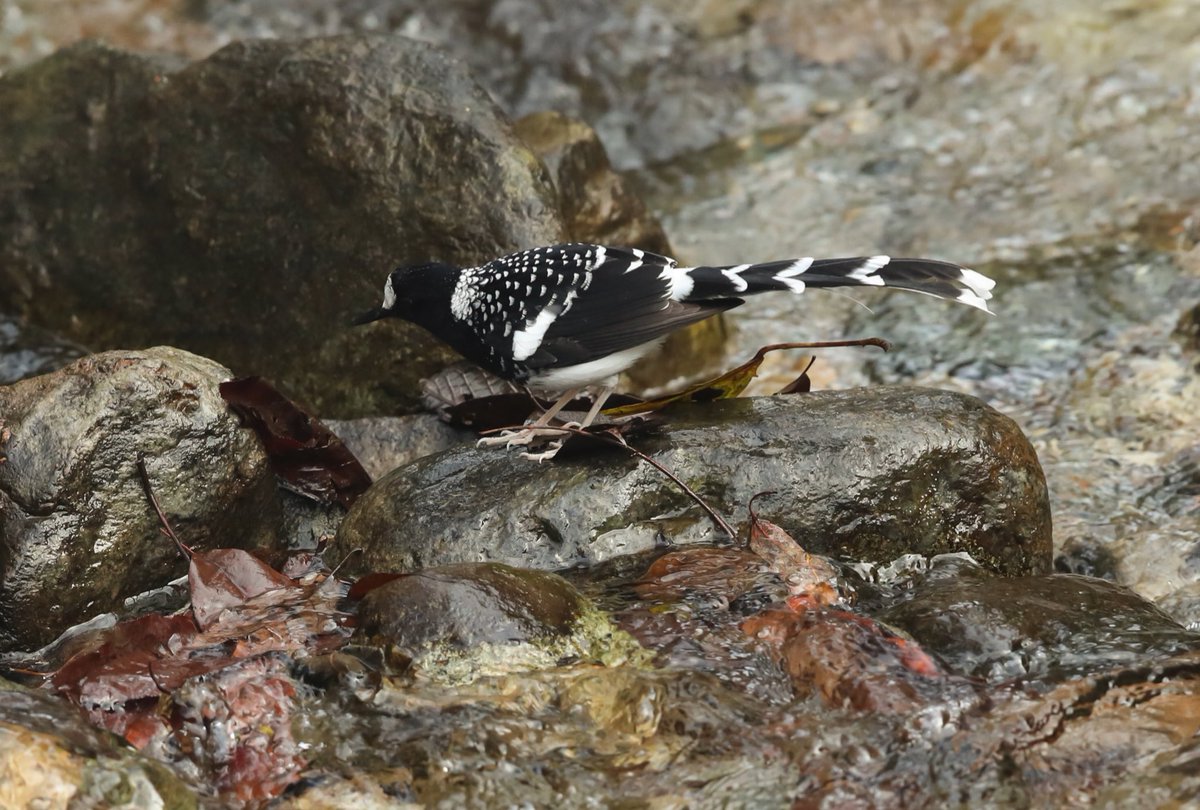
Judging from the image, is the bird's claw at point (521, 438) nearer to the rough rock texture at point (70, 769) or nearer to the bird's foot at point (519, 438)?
the bird's foot at point (519, 438)

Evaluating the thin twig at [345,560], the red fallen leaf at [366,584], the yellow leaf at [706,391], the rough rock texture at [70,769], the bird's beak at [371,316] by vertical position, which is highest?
the bird's beak at [371,316]

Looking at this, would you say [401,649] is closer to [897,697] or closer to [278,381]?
[897,697]

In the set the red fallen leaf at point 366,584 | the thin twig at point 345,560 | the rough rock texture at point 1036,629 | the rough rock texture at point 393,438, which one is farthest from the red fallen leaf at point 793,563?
the rough rock texture at point 393,438

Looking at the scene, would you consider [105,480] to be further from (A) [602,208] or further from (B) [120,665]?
(A) [602,208]

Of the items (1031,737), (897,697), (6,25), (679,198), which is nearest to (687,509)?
(897,697)

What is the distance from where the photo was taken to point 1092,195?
351 inches

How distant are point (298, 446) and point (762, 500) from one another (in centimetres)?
→ 182

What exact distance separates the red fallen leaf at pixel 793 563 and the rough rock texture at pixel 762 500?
0.11m

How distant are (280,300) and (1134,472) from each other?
4132 millimetres

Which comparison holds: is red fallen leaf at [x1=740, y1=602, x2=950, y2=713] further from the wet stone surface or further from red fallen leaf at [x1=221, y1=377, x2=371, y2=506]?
red fallen leaf at [x1=221, y1=377, x2=371, y2=506]

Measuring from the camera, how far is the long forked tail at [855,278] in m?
5.00

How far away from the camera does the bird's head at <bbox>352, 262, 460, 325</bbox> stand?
555 cm

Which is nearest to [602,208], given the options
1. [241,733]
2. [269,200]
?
[269,200]

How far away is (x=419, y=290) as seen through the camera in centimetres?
561
